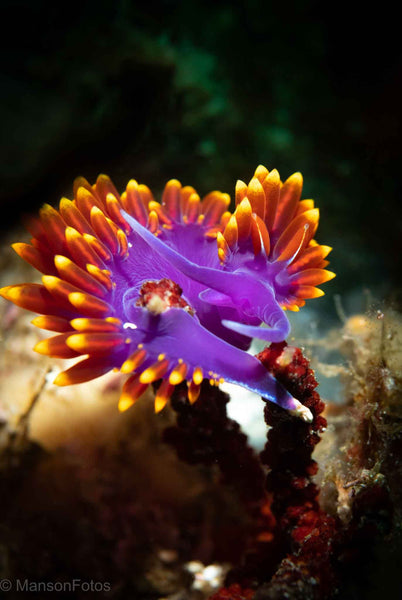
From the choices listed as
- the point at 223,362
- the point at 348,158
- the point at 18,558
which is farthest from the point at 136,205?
the point at 18,558

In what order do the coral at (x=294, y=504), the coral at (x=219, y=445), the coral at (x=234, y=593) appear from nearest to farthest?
the coral at (x=294, y=504) < the coral at (x=234, y=593) < the coral at (x=219, y=445)

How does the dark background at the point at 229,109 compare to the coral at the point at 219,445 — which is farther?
the dark background at the point at 229,109

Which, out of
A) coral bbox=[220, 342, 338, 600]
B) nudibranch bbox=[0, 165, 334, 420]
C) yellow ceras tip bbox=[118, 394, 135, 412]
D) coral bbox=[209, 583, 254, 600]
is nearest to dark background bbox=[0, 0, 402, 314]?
nudibranch bbox=[0, 165, 334, 420]

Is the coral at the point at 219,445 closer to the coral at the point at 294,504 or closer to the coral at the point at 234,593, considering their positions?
the coral at the point at 294,504

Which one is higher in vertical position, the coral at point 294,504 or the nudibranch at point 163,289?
the nudibranch at point 163,289

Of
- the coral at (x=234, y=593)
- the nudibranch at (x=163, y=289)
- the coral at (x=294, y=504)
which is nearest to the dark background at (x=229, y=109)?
the nudibranch at (x=163, y=289)

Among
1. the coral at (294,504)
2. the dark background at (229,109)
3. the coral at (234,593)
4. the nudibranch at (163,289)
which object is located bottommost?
the coral at (234,593)

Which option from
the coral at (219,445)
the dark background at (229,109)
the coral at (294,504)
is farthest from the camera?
the dark background at (229,109)
